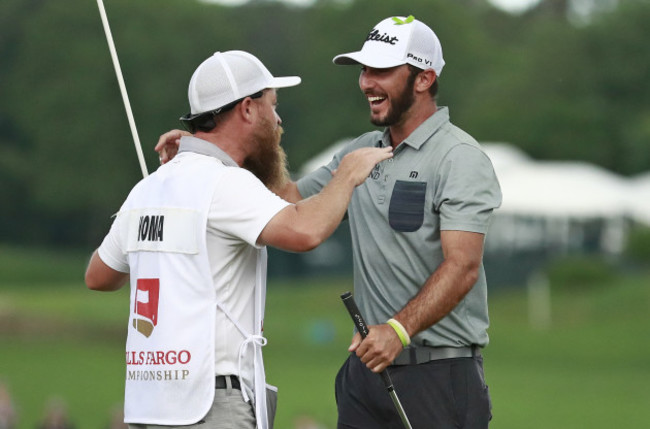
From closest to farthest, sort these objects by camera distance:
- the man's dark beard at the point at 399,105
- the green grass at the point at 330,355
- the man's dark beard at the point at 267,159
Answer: the man's dark beard at the point at 267,159
the man's dark beard at the point at 399,105
the green grass at the point at 330,355

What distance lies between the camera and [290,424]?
33.0 metres

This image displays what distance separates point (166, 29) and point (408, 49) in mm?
65503

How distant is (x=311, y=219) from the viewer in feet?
18.7

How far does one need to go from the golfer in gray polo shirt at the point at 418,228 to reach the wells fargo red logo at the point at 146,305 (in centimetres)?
112

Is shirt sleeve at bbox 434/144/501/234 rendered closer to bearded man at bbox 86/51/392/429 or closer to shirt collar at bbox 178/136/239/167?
bearded man at bbox 86/51/392/429

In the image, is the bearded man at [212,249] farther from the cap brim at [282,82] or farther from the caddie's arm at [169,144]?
the caddie's arm at [169,144]

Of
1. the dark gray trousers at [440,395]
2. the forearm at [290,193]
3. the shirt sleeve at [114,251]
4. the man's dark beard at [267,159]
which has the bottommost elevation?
the dark gray trousers at [440,395]

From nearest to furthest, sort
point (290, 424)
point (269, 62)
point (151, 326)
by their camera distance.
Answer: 1. point (151, 326)
2. point (290, 424)
3. point (269, 62)

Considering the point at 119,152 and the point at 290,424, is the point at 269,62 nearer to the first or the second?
the point at 119,152

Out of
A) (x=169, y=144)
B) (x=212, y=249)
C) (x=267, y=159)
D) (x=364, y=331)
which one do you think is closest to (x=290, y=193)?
(x=169, y=144)

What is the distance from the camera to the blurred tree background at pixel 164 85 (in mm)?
62594

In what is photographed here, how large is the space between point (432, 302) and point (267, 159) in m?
0.90

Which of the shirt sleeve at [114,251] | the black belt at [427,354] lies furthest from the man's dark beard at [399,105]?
the shirt sleeve at [114,251]

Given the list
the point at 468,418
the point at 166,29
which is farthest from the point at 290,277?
the point at 468,418
